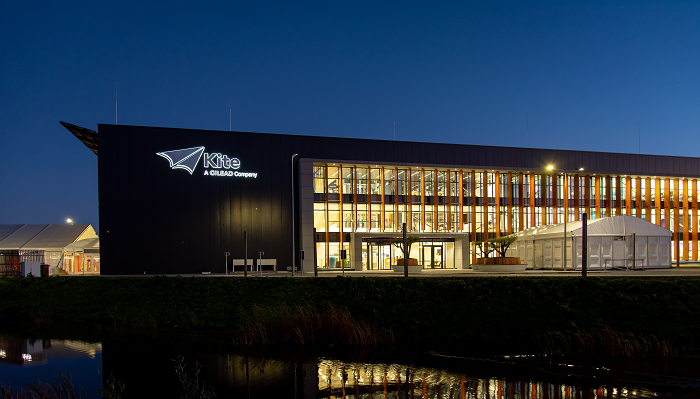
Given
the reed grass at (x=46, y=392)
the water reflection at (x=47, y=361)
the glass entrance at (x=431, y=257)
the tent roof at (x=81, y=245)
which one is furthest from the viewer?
the tent roof at (x=81, y=245)

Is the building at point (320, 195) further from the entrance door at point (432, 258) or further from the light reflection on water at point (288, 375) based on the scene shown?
the light reflection on water at point (288, 375)

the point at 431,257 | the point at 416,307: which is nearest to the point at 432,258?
the point at 431,257

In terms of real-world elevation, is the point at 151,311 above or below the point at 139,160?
below

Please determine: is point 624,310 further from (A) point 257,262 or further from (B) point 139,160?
(B) point 139,160

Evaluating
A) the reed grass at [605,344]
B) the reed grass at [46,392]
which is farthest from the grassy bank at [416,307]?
the reed grass at [46,392]

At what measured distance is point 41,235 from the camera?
151 feet

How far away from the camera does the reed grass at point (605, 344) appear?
15.5 metres

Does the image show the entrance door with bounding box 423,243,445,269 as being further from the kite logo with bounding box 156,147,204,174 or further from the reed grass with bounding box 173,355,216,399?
the reed grass with bounding box 173,355,216,399

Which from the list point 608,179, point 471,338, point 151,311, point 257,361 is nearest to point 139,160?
point 151,311

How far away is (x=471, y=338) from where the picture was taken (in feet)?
58.3

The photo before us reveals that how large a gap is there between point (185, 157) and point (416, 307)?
25806mm

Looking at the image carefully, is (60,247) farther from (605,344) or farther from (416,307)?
(605,344)

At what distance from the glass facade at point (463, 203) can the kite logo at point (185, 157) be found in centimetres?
982

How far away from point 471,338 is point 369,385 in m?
6.86
